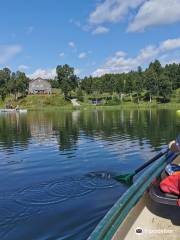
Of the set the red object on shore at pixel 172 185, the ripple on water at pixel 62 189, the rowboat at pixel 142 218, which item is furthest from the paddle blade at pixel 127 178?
the red object on shore at pixel 172 185

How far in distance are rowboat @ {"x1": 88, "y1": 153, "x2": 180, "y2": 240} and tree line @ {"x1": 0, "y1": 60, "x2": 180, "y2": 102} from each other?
398 ft

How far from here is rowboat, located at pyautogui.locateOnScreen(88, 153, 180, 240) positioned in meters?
6.70

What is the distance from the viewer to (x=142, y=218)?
770 cm

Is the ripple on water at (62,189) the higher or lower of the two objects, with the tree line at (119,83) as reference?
lower

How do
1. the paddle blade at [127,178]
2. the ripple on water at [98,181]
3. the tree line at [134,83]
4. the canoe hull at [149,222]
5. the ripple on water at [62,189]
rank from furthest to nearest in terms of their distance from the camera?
the tree line at [134,83] < the ripple on water at [98,181] < the paddle blade at [127,178] < the ripple on water at [62,189] < the canoe hull at [149,222]

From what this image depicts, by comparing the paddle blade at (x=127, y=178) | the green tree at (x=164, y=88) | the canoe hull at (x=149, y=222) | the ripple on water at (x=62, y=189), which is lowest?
the ripple on water at (x=62, y=189)

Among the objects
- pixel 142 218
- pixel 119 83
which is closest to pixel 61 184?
pixel 142 218

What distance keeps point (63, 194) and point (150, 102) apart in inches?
4565

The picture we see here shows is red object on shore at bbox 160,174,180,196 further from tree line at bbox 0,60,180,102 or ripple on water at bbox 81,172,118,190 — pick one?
tree line at bbox 0,60,180,102

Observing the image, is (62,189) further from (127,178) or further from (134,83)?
(134,83)

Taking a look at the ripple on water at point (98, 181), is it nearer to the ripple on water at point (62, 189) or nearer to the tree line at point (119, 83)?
the ripple on water at point (62, 189)

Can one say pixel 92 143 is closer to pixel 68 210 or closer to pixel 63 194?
pixel 63 194

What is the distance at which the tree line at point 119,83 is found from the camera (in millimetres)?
129000

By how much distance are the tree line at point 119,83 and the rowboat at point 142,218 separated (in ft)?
398
